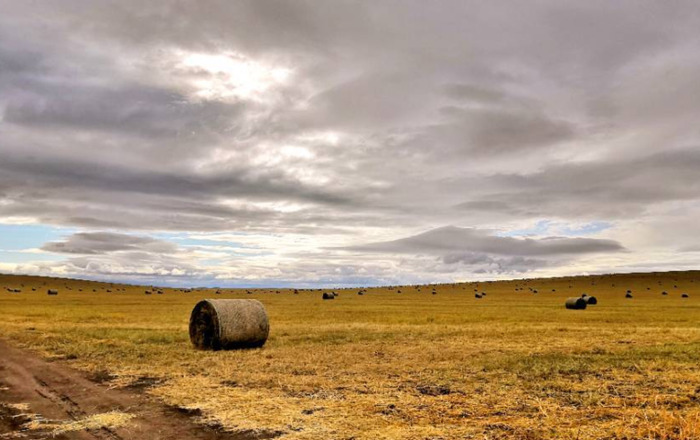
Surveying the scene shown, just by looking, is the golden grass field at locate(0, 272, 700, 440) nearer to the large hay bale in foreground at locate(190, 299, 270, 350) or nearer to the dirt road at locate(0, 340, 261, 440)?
the dirt road at locate(0, 340, 261, 440)

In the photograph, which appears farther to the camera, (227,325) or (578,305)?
(578,305)

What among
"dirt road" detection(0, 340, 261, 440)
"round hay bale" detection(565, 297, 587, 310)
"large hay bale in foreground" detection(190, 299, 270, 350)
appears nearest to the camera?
"dirt road" detection(0, 340, 261, 440)

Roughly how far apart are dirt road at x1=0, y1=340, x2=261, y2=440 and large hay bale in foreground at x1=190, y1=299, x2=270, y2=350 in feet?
16.0

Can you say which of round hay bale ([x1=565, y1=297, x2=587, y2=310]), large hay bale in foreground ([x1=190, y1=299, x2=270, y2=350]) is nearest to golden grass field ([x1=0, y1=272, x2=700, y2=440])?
large hay bale in foreground ([x1=190, y1=299, x2=270, y2=350])

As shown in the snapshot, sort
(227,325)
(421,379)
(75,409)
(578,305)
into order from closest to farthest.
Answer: (75,409), (421,379), (227,325), (578,305)

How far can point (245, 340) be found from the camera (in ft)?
60.1

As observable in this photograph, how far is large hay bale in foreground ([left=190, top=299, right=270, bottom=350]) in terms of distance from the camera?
17.9 metres

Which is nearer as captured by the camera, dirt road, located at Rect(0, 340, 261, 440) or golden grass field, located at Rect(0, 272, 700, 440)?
dirt road, located at Rect(0, 340, 261, 440)

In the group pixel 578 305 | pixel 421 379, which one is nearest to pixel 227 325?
pixel 421 379

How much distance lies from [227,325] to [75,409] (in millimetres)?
8228

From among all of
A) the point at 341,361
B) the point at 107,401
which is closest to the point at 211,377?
the point at 107,401

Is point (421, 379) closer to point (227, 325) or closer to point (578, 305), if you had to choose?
point (227, 325)

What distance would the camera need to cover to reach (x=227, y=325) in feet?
59.2

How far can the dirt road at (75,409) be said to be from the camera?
8195 mm
